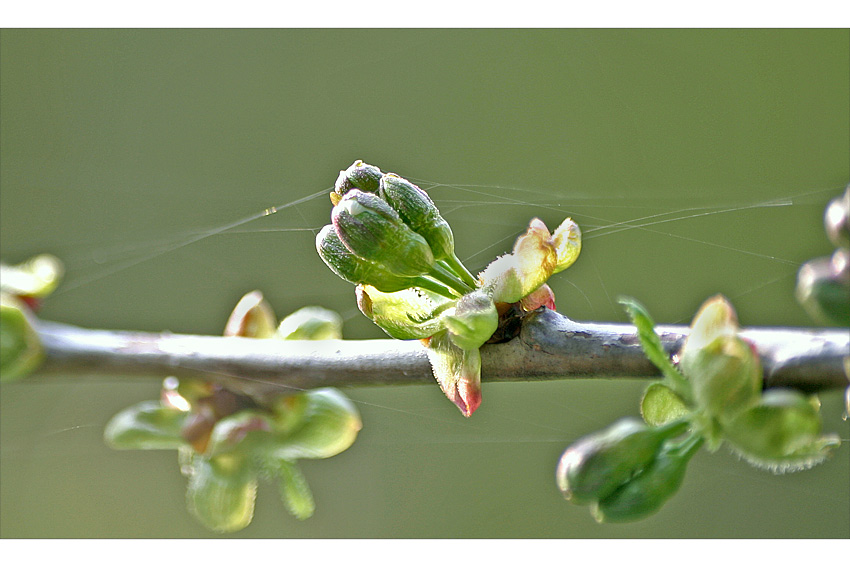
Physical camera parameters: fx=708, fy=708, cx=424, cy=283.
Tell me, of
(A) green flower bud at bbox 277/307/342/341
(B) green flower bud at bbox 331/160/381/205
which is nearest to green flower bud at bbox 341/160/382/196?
(B) green flower bud at bbox 331/160/381/205

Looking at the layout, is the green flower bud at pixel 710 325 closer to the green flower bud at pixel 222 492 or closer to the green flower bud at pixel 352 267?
the green flower bud at pixel 352 267

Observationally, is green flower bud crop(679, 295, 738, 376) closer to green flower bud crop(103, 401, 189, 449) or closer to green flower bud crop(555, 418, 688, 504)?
green flower bud crop(555, 418, 688, 504)

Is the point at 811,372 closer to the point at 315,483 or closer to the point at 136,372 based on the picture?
the point at 136,372

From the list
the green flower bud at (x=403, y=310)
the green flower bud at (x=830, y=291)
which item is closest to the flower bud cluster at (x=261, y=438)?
the green flower bud at (x=403, y=310)

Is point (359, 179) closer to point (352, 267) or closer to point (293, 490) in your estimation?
point (352, 267)

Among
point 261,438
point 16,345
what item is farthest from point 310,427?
Answer: point 16,345
